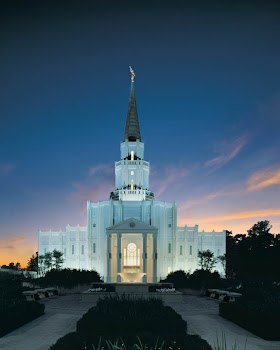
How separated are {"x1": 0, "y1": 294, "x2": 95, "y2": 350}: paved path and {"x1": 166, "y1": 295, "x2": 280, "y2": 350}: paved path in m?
6.61

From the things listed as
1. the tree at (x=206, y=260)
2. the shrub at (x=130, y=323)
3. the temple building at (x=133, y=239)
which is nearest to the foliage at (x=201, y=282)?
the tree at (x=206, y=260)

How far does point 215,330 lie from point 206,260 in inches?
1687

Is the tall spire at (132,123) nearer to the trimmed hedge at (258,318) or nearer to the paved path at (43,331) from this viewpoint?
the paved path at (43,331)

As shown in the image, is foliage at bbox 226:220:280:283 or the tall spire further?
the tall spire

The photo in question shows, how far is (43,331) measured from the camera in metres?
17.5

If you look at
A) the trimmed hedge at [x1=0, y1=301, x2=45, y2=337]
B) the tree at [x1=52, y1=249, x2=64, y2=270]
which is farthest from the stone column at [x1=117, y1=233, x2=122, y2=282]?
the trimmed hedge at [x1=0, y1=301, x2=45, y2=337]

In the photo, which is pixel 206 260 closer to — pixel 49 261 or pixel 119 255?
pixel 119 255

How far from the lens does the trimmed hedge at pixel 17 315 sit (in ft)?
55.1

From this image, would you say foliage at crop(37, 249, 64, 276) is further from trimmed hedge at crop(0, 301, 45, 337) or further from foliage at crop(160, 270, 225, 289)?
trimmed hedge at crop(0, 301, 45, 337)

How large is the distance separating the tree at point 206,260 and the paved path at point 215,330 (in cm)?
3315

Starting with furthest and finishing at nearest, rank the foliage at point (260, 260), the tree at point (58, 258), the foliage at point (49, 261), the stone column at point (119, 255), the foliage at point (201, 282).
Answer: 1. the foliage at point (49, 261)
2. the tree at point (58, 258)
3. the stone column at point (119, 255)
4. the foliage at point (260, 260)
5. the foliage at point (201, 282)

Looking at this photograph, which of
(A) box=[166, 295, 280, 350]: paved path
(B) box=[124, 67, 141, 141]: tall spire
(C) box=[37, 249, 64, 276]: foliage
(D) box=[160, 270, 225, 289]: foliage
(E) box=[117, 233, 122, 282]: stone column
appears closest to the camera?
(A) box=[166, 295, 280, 350]: paved path

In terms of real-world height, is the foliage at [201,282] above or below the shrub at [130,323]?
below

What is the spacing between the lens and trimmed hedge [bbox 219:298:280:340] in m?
16.1
